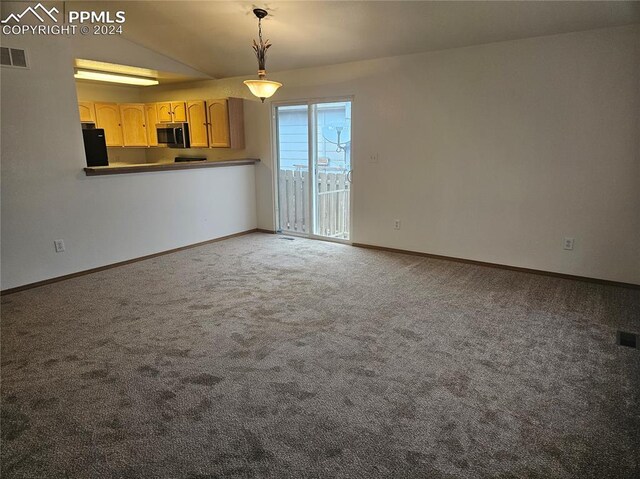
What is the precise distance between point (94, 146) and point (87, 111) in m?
2.53

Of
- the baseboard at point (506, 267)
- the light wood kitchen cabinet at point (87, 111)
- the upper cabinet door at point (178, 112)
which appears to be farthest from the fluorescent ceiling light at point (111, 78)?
the baseboard at point (506, 267)

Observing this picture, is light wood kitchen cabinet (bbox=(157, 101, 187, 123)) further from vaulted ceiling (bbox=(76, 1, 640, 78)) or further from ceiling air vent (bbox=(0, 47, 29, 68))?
ceiling air vent (bbox=(0, 47, 29, 68))

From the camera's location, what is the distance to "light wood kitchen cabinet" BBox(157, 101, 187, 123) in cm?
653

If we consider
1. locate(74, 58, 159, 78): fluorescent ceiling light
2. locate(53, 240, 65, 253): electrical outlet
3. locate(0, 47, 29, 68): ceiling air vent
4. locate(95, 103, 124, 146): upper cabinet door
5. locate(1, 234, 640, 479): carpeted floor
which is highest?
locate(74, 58, 159, 78): fluorescent ceiling light

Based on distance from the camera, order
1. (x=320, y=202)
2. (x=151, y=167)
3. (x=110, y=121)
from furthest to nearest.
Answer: (x=110, y=121)
(x=320, y=202)
(x=151, y=167)

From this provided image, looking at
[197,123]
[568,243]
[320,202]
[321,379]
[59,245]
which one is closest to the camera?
[321,379]

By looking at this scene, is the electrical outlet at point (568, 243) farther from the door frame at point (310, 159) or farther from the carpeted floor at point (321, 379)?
the door frame at point (310, 159)

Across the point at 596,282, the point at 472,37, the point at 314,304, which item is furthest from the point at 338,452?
the point at 472,37

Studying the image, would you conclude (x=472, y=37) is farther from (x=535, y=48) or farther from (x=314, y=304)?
(x=314, y=304)

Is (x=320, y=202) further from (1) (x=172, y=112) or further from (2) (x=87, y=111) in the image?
(2) (x=87, y=111)

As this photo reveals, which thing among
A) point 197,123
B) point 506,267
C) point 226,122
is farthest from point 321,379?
point 197,123

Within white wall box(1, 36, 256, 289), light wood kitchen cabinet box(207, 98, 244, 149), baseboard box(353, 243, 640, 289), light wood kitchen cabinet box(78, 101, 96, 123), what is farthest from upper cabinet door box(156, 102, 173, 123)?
baseboard box(353, 243, 640, 289)

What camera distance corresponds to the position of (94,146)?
4.97 metres

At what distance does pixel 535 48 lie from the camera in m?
3.96
